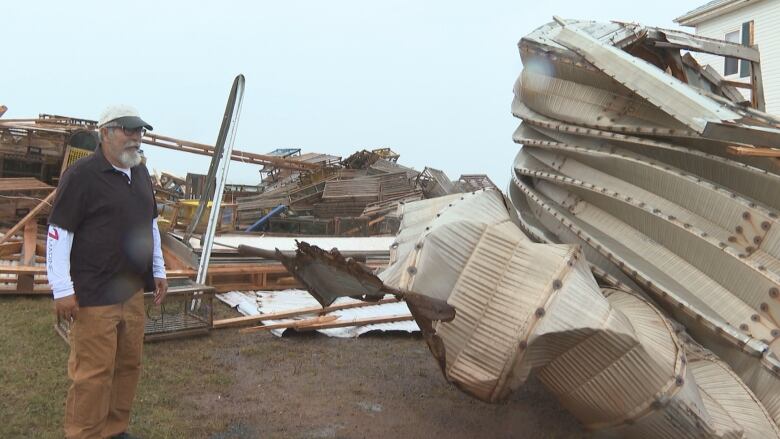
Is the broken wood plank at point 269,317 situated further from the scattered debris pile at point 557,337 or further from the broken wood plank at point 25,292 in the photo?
the scattered debris pile at point 557,337

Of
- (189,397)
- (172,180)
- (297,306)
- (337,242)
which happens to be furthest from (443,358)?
(172,180)

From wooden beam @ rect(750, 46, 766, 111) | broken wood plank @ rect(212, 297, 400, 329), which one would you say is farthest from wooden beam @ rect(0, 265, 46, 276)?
wooden beam @ rect(750, 46, 766, 111)

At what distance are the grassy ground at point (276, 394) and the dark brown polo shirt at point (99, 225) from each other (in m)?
1.23

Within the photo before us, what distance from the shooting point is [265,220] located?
18406 millimetres

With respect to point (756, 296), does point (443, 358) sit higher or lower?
lower

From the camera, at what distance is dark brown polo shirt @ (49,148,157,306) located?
3373mm

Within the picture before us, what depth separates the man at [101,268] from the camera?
3.35m

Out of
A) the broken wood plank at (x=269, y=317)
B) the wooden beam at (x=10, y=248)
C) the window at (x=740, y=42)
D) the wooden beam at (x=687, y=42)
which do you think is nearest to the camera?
the wooden beam at (x=687, y=42)

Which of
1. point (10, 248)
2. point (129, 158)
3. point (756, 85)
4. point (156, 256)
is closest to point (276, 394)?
point (156, 256)

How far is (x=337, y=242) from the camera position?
39.5 ft

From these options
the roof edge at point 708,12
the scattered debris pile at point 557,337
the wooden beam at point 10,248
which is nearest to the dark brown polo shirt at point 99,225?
the scattered debris pile at point 557,337

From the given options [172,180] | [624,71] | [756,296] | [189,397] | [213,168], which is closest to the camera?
[756,296]

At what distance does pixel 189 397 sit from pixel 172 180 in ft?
75.4

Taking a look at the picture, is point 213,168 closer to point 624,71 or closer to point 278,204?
Answer: point 624,71
